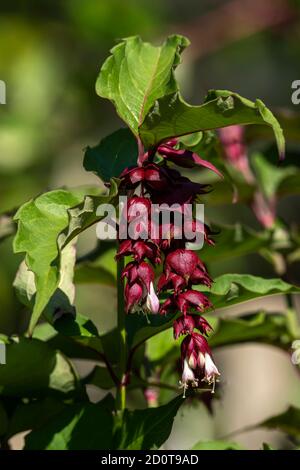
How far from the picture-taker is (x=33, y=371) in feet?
3.64

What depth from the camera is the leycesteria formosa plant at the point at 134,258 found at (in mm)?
922

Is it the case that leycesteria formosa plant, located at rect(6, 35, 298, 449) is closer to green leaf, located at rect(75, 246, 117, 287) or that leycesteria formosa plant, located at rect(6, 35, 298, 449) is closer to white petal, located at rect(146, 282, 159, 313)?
white petal, located at rect(146, 282, 159, 313)

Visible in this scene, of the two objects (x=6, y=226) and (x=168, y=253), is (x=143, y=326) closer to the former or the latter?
(x=168, y=253)

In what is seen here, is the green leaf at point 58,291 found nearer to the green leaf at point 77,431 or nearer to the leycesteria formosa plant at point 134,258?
the leycesteria formosa plant at point 134,258

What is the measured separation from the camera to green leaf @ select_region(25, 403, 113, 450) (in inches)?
41.8

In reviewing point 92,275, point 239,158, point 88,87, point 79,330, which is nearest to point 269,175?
point 239,158

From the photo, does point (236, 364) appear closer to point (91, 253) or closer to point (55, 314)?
point (91, 253)

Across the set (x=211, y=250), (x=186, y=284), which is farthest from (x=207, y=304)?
(x=211, y=250)

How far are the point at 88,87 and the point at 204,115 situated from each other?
101 inches

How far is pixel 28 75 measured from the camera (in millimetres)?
3377

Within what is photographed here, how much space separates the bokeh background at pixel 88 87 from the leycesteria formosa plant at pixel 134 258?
1.73 metres

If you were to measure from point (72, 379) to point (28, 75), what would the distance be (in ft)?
7.89

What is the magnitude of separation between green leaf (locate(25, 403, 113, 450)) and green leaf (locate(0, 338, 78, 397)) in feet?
0.17

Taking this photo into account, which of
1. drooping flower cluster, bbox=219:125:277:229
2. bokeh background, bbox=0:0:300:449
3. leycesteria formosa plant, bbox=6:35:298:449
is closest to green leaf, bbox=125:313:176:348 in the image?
leycesteria formosa plant, bbox=6:35:298:449
